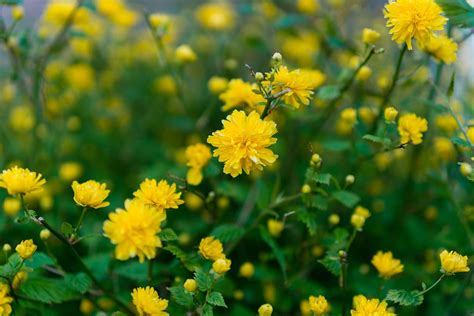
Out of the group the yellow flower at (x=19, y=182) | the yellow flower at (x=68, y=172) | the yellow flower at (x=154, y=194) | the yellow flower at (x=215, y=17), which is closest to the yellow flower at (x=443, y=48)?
the yellow flower at (x=154, y=194)

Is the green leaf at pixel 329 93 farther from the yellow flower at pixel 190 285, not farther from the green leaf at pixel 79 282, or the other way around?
the green leaf at pixel 79 282

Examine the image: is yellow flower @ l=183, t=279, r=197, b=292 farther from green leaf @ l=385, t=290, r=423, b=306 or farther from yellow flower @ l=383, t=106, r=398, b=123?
yellow flower @ l=383, t=106, r=398, b=123

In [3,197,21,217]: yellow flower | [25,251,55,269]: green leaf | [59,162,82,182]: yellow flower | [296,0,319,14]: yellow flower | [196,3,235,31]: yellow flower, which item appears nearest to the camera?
[25,251,55,269]: green leaf

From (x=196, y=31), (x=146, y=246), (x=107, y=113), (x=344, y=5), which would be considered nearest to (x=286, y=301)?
(x=146, y=246)

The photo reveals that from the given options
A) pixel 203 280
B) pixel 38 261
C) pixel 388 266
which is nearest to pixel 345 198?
pixel 388 266

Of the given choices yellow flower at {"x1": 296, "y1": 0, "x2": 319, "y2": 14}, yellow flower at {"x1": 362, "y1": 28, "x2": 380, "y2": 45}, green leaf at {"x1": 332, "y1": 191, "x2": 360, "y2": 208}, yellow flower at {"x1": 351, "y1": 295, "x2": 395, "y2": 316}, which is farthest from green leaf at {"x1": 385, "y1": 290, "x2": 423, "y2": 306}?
yellow flower at {"x1": 296, "y1": 0, "x2": 319, "y2": 14}

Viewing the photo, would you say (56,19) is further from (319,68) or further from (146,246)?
(146,246)

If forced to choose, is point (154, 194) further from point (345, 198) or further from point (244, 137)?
point (345, 198)
